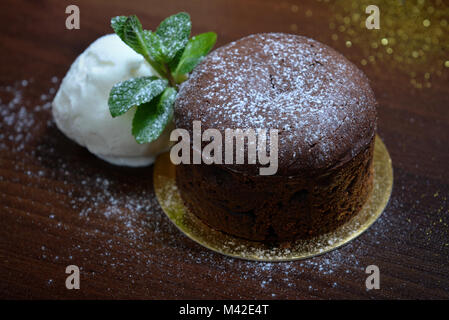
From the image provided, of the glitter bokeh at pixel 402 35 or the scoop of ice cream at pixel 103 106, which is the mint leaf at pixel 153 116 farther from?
the glitter bokeh at pixel 402 35

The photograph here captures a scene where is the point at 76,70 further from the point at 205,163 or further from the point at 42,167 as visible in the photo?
the point at 205,163

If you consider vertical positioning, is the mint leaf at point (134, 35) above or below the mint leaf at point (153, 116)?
above

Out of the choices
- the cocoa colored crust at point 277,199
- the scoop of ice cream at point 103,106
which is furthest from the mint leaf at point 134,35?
the cocoa colored crust at point 277,199

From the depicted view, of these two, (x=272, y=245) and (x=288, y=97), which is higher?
(x=288, y=97)

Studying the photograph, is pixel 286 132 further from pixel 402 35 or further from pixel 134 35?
pixel 402 35

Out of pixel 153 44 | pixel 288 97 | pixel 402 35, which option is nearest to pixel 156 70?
pixel 153 44

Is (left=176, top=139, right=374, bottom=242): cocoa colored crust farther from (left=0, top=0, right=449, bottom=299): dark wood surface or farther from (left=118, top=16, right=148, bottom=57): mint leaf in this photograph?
(left=118, top=16, right=148, bottom=57): mint leaf
